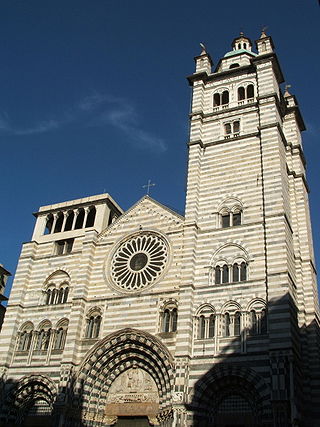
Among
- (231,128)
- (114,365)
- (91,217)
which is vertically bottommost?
(114,365)

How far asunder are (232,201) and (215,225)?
1.67 m

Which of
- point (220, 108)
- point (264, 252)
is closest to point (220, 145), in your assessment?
point (220, 108)

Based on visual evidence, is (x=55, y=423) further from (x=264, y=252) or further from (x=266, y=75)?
(x=266, y=75)

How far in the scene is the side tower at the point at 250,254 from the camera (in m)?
20.9

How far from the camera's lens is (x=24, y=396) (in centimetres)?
2509

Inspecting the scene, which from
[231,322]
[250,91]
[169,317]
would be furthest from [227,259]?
[250,91]

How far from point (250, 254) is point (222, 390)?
6509 mm

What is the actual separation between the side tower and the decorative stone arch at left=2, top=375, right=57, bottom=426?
8.09m

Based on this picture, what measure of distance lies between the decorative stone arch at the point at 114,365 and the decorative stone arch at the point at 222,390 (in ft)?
6.52

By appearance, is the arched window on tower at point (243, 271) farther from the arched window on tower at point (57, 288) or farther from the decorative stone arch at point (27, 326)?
the decorative stone arch at point (27, 326)

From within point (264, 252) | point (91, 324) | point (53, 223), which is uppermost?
point (53, 223)

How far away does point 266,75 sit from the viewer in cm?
3050

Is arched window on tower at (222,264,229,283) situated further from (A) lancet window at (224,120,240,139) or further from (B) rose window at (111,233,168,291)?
(A) lancet window at (224,120,240,139)

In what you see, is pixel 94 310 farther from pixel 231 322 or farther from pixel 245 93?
pixel 245 93
